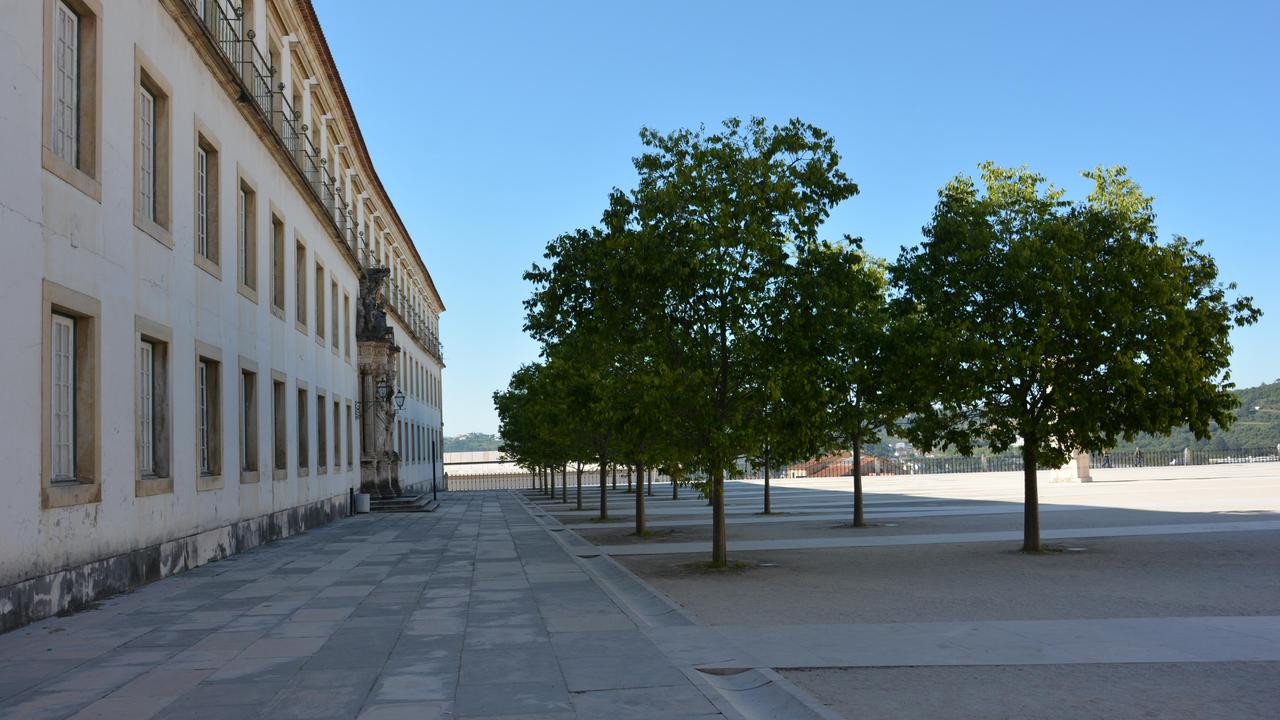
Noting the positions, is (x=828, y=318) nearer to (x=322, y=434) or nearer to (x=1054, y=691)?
(x=1054, y=691)

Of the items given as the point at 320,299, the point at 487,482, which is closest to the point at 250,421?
the point at 320,299

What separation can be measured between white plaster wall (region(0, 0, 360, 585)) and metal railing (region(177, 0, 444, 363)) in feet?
3.28

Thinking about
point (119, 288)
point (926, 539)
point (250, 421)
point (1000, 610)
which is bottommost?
point (926, 539)

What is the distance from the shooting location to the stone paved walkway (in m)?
6.90

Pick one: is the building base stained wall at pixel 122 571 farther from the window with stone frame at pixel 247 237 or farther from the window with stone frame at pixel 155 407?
the window with stone frame at pixel 247 237

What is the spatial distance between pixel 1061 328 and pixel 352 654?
1211 centimetres

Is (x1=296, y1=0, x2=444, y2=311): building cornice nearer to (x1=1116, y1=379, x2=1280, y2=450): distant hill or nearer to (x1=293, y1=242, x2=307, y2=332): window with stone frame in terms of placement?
(x1=293, y1=242, x2=307, y2=332): window with stone frame

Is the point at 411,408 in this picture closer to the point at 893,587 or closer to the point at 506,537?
the point at 506,537

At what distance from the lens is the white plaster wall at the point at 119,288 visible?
10.6 meters

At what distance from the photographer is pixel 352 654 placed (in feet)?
28.6

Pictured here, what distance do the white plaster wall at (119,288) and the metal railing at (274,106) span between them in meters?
1.00

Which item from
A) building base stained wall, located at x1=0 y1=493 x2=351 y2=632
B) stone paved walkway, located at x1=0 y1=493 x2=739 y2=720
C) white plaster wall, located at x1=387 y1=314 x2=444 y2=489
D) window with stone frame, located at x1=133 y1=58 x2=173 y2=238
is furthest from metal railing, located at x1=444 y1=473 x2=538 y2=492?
stone paved walkway, located at x1=0 y1=493 x2=739 y2=720

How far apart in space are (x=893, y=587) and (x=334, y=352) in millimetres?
23149

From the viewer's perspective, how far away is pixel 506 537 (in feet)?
76.0
